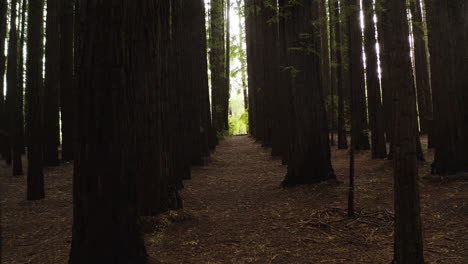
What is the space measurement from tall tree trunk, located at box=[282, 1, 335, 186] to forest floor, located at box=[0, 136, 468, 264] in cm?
39

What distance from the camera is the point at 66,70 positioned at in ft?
40.9

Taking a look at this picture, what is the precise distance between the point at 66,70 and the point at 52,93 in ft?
3.26

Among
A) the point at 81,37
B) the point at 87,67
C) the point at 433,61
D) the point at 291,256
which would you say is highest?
the point at 433,61

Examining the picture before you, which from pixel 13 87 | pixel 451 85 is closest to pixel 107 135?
pixel 451 85

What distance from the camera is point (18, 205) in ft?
22.3

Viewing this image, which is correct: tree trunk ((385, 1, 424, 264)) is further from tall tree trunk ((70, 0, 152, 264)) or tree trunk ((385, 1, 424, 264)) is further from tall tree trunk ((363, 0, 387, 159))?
tall tree trunk ((363, 0, 387, 159))

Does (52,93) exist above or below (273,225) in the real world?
above

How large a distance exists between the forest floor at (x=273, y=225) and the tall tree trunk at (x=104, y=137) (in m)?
0.71

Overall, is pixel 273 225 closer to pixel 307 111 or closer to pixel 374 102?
pixel 307 111

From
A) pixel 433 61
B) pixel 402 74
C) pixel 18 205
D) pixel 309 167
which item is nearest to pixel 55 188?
pixel 18 205

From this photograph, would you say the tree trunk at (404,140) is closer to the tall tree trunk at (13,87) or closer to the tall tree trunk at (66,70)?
the tall tree trunk at (13,87)

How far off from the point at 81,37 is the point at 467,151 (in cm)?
710

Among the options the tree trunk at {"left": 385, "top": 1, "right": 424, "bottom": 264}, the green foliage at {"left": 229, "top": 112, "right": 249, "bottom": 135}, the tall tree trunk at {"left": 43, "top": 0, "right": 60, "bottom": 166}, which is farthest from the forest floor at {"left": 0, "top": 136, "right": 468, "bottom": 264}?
the green foliage at {"left": 229, "top": 112, "right": 249, "bottom": 135}

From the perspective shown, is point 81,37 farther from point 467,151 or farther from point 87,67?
point 467,151
